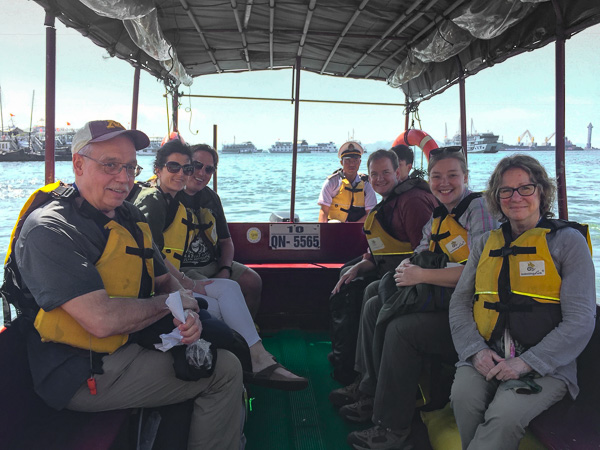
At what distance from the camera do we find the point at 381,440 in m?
2.25

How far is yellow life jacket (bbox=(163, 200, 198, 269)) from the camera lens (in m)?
2.94

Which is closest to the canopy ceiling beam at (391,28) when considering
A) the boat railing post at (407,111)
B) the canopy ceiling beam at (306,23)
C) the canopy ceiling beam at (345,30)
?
the canopy ceiling beam at (345,30)

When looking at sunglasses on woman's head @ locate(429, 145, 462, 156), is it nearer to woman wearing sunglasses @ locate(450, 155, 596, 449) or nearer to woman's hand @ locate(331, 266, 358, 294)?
woman wearing sunglasses @ locate(450, 155, 596, 449)

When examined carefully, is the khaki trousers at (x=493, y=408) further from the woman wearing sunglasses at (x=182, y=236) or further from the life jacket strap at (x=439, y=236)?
the woman wearing sunglasses at (x=182, y=236)

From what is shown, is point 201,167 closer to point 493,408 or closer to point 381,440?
point 381,440

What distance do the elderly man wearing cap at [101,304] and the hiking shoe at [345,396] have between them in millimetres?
982

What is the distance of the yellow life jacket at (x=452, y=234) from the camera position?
245cm

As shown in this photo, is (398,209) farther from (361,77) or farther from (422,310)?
(361,77)

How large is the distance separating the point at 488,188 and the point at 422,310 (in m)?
0.70

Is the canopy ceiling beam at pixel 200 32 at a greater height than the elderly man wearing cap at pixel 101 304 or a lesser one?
greater

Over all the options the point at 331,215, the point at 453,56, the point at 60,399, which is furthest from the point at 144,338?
the point at 331,215

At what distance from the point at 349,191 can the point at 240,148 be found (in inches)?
2607

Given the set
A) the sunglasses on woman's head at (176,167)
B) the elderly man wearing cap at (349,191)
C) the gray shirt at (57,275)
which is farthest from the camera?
the elderly man wearing cap at (349,191)

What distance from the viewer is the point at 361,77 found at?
17.3 feet
